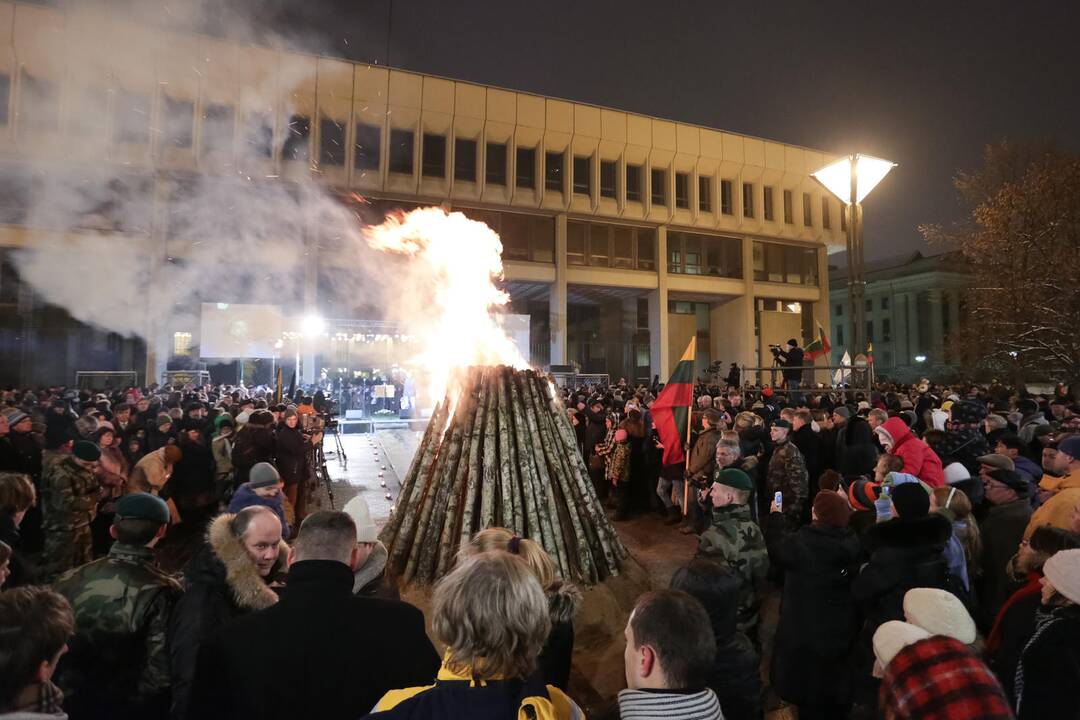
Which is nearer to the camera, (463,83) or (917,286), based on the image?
(463,83)

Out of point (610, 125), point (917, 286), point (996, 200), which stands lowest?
point (996, 200)

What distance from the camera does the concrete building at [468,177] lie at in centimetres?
1564

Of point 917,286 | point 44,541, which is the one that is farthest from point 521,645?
point 917,286

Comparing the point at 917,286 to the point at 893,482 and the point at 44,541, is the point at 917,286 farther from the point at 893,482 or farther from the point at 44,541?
the point at 44,541

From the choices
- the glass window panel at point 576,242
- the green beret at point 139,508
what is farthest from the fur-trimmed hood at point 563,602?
the glass window panel at point 576,242

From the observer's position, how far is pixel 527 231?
106ft

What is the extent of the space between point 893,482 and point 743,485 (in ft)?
4.84

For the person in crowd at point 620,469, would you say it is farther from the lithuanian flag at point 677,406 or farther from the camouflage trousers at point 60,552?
the camouflage trousers at point 60,552

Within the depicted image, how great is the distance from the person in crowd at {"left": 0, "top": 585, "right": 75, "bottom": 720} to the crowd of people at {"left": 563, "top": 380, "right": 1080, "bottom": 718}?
8.92ft

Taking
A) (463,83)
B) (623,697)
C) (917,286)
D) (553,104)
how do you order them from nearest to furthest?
(623,697)
(463,83)
(553,104)
(917,286)

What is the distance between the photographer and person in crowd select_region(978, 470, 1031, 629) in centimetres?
447

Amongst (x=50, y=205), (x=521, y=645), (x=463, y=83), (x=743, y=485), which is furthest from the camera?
(x=463, y=83)

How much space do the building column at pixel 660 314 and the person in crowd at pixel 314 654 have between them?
33424 millimetres

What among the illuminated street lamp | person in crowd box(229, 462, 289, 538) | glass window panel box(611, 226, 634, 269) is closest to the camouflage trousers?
person in crowd box(229, 462, 289, 538)
